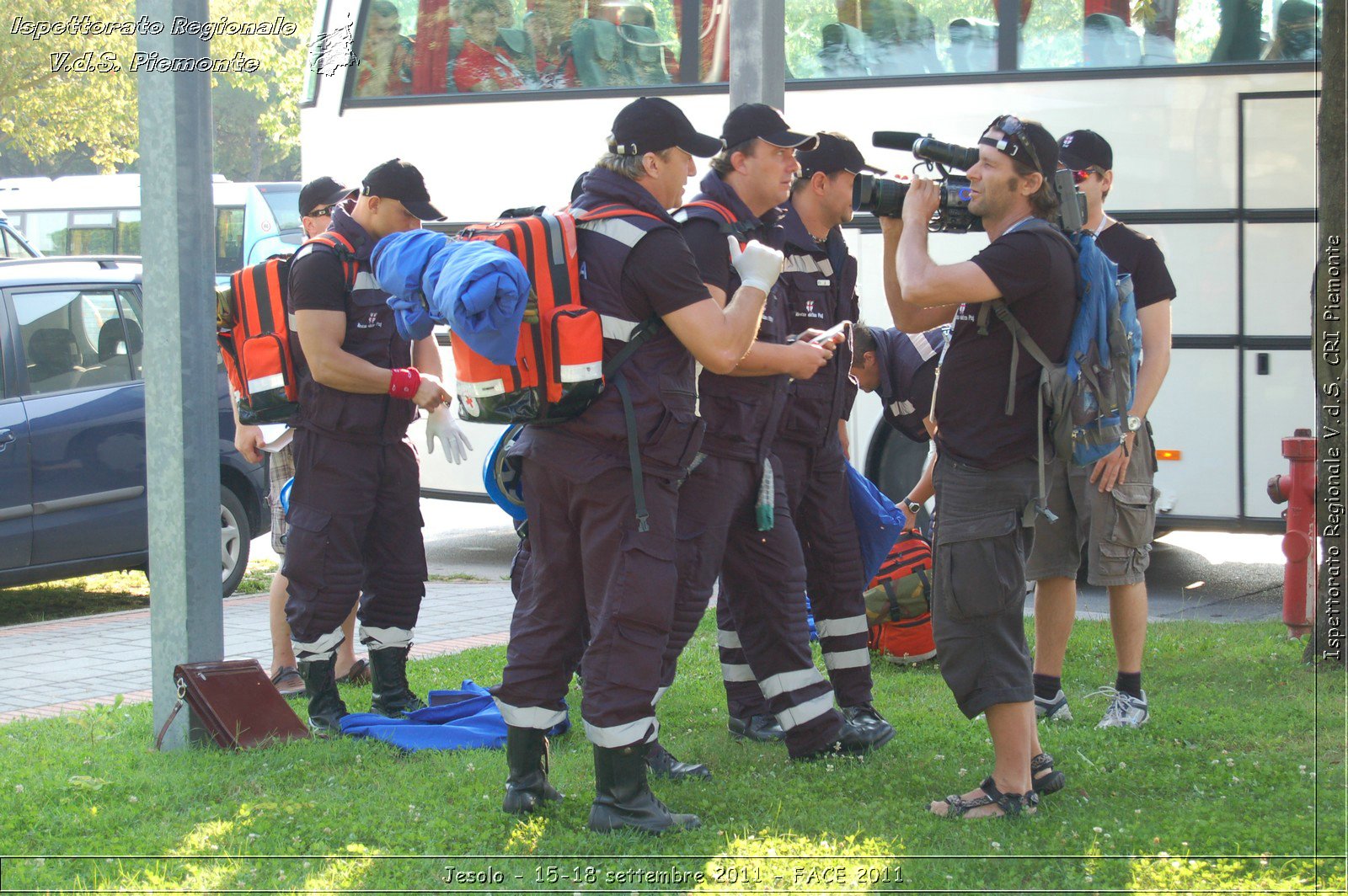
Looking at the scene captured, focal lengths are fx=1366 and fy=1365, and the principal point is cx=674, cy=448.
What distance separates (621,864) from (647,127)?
204 cm

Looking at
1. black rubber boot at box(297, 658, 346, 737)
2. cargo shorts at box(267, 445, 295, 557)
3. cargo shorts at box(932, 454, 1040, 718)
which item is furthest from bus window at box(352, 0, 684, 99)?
cargo shorts at box(932, 454, 1040, 718)

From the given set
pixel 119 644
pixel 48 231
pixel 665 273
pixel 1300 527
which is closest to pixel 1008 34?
pixel 1300 527

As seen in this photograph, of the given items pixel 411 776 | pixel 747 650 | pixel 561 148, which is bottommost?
pixel 411 776

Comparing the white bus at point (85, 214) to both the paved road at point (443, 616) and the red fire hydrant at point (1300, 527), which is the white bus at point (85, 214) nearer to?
the paved road at point (443, 616)

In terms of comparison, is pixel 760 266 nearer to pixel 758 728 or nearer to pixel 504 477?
pixel 504 477

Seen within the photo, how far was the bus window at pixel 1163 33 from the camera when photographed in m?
7.79

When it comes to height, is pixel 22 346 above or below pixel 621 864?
above

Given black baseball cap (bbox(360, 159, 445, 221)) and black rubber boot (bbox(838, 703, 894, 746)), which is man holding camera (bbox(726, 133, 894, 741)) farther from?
black baseball cap (bbox(360, 159, 445, 221))

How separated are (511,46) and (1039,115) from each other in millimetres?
3759

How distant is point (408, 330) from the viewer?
4.11 m

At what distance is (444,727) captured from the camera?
5.00 metres

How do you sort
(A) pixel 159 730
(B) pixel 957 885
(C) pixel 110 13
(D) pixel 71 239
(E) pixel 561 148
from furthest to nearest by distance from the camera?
(D) pixel 71 239 → (C) pixel 110 13 → (E) pixel 561 148 → (A) pixel 159 730 → (B) pixel 957 885

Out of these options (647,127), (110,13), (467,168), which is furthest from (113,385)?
(110,13)

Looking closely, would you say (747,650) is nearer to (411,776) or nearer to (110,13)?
(411,776)
